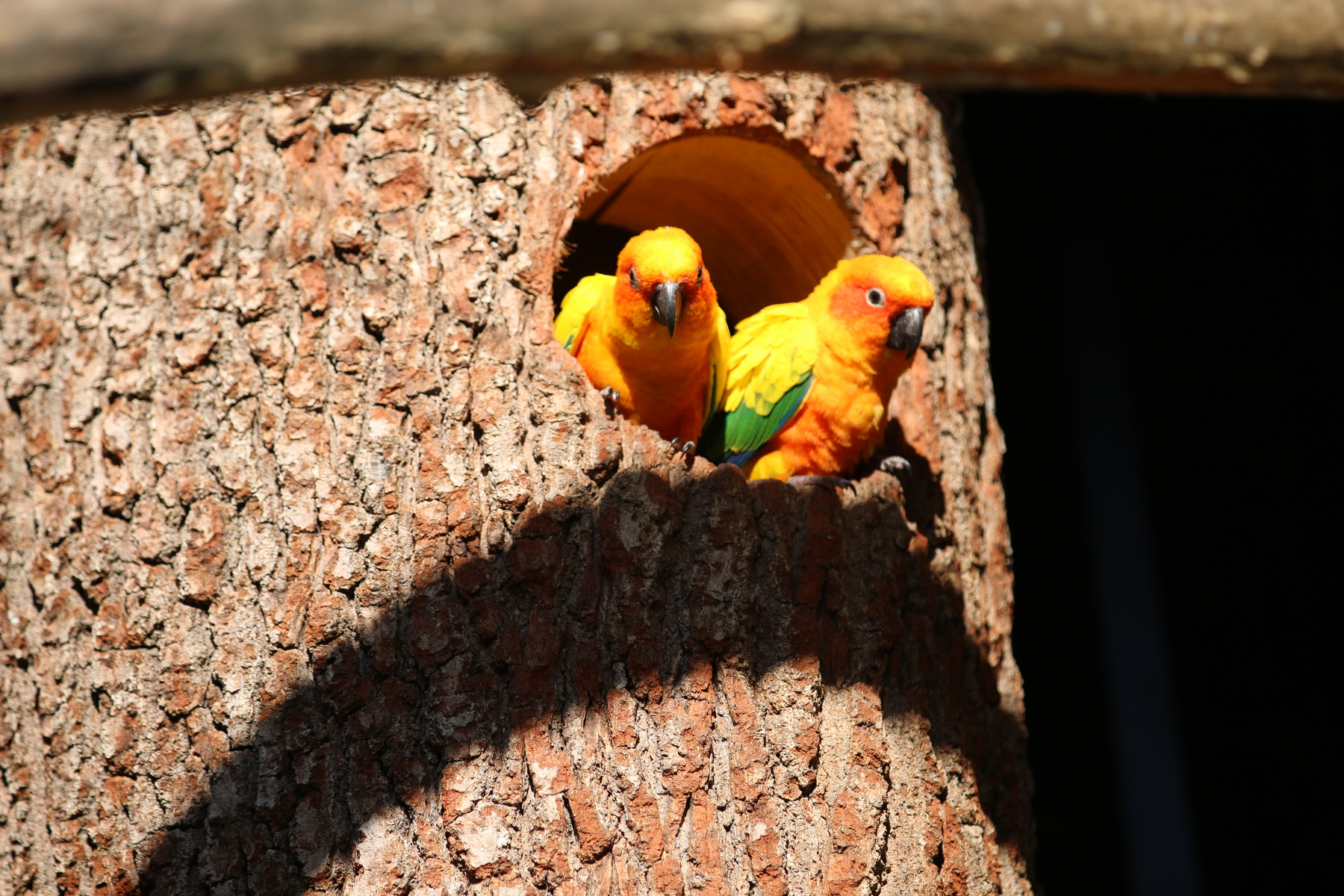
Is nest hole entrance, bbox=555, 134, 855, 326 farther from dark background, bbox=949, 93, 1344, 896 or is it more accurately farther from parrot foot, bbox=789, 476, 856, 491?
dark background, bbox=949, 93, 1344, 896

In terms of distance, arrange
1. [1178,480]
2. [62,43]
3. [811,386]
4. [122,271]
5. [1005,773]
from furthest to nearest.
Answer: [1178,480]
[811,386]
[1005,773]
[122,271]
[62,43]

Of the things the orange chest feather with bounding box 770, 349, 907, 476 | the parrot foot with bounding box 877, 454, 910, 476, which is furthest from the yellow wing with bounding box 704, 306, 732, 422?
the parrot foot with bounding box 877, 454, 910, 476

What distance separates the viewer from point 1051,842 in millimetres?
6117

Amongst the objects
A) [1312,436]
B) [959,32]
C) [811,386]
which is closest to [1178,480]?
[1312,436]

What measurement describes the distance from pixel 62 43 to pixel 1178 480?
6462mm

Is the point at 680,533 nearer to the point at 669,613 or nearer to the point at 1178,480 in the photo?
the point at 669,613

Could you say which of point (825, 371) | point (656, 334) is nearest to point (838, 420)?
point (825, 371)

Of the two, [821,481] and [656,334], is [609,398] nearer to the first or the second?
[656,334]

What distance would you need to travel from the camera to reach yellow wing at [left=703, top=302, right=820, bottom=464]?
137 inches

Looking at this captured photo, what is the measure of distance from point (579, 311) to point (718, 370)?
551 mm

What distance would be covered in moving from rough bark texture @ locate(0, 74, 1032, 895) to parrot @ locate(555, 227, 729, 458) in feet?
1.21

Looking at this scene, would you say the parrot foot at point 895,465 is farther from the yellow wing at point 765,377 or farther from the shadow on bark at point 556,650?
the yellow wing at point 765,377

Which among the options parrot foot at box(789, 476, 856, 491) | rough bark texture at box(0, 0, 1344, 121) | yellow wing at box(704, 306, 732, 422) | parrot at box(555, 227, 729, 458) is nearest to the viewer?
rough bark texture at box(0, 0, 1344, 121)

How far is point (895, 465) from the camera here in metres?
3.16
